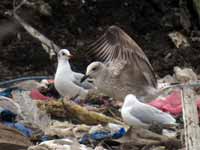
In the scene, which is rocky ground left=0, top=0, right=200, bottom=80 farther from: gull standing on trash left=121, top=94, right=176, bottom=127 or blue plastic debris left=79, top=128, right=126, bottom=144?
blue plastic debris left=79, top=128, right=126, bottom=144

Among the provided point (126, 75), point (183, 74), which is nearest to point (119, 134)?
point (126, 75)

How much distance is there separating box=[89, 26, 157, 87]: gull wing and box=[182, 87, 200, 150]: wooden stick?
1.79 metres

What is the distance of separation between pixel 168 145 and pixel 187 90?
0.79 m

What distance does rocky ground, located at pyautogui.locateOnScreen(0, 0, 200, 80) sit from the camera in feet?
25.5

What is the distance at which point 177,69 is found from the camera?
23.8ft

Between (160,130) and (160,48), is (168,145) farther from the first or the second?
(160,48)

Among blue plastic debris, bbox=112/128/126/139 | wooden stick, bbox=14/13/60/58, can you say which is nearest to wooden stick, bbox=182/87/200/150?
blue plastic debris, bbox=112/128/126/139

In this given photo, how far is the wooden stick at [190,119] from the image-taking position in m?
3.63

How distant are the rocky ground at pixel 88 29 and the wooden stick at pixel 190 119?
3.86 m

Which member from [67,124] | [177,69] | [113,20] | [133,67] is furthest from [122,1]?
[67,124]

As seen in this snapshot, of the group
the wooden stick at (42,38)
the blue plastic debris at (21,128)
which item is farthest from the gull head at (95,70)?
the wooden stick at (42,38)

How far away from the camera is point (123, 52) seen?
573 cm

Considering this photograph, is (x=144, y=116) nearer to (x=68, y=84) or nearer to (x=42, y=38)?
(x=68, y=84)

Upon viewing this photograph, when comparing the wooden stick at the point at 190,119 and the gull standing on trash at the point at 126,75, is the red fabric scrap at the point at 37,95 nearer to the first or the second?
the gull standing on trash at the point at 126,75
